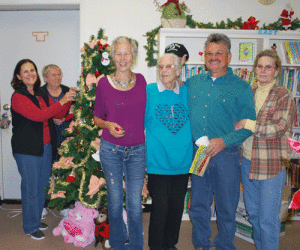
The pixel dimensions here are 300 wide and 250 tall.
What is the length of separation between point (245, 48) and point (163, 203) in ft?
6.99

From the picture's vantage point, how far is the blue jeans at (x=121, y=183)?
1.70 meters

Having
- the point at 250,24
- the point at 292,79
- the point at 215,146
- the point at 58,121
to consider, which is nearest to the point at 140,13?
the point at 250,24

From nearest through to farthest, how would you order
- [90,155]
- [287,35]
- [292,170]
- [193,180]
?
[292,170]
[193,180]
[90,155]
[287,35]

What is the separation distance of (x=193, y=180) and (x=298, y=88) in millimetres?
1845

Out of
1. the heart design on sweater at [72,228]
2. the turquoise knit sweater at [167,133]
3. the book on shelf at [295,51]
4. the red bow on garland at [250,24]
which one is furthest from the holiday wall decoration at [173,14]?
the heart design on sweater at [72,228]

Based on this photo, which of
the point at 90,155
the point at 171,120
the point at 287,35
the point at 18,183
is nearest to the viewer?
the point at 171,120

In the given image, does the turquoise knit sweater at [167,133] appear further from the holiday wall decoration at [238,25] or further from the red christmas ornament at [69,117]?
the holiday wall decoration at [238,25]

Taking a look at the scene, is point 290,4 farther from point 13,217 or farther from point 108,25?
point 13,217

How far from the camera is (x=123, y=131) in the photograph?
63.4 inches

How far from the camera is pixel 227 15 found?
3.01 metres

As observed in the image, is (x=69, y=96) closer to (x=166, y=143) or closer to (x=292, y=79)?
(x=166, y=143)

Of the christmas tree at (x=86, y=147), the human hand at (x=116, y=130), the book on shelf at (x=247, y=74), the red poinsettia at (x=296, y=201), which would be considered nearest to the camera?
the red poinsettia at (x=296, y=201)

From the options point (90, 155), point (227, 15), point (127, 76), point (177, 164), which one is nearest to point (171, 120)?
point (177, 164)

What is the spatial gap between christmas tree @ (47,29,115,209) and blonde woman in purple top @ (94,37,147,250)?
353 mm
